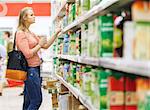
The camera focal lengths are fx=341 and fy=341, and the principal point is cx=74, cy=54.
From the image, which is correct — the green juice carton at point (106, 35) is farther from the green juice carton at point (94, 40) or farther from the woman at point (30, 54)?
the woman at point (30, 54)

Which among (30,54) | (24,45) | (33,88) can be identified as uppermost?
(24,45)

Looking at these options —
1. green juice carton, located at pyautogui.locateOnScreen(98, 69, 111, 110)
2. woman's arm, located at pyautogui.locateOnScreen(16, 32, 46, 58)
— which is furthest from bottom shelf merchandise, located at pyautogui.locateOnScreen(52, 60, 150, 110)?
woman's arm, located at pyautogui.locateOnScreen(16, 32, 46, 58)

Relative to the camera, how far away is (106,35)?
2.12m

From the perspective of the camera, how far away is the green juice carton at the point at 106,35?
211 centimetres

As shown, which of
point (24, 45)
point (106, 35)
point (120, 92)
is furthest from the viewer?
point (24, 45)

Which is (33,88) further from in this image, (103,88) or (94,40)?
(103,88)

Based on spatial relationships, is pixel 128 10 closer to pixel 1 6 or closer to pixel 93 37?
pixel 93 37

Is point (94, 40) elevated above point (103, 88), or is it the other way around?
point (94, 40)

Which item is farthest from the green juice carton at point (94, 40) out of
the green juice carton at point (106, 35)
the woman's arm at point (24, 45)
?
the woman's arm at point (24, 45)

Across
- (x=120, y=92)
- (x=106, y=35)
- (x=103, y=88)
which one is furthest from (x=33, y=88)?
(x=120, y=92)

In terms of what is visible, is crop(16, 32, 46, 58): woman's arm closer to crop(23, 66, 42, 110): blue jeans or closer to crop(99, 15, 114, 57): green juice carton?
crop(23, 66, 42, 110): blue jeans

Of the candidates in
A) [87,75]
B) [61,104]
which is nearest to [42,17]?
[61,104]

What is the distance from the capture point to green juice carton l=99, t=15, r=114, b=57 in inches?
83.0

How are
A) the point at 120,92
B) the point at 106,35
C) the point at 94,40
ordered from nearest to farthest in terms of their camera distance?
the point at 120,92 < the point at 106,35 < the point at 94,40
